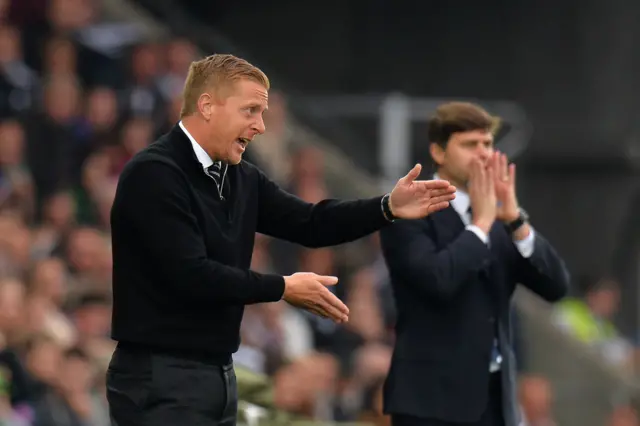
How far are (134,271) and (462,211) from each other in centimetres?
167

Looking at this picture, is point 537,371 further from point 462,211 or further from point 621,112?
point 462,211

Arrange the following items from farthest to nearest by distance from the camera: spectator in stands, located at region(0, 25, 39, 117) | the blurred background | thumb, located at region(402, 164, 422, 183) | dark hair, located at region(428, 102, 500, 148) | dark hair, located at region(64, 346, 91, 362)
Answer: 1. spectator in stands, located at region(0, 25, 39, 117)
2. the blurred background
3. dark hair, located at region(64, 346, 91, 362)
4. dark hair, located at region(428, 102, 500, 148)
5. thumb, located at region(402, 164, 422, 183)

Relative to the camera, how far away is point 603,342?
1399cm

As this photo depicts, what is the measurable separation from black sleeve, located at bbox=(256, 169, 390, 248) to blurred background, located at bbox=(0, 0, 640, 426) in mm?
1346

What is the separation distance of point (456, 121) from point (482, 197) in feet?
1.03

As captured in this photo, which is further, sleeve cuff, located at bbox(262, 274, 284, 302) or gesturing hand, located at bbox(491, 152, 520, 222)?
gesturing hand, located at bbox(491, 152, 520, 222)

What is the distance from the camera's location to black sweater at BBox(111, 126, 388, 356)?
14.9 feet

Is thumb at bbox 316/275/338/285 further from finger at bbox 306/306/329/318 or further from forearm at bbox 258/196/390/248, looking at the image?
forearm at bbox 258/196/390/248

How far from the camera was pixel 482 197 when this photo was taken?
5715 mm

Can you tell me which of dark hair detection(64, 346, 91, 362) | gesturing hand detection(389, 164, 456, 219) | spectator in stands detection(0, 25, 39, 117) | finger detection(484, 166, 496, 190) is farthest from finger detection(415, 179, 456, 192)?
spectator in stands detection(0, 25, 39, 117)

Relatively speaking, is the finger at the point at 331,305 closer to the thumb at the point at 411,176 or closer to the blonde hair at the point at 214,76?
the thumb at the point at 411,176

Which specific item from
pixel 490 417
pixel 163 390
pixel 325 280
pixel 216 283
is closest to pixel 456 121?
pixel 490 417

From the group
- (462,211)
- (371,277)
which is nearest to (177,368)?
(462,211)

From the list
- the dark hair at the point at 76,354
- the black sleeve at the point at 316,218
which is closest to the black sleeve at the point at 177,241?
the black sleeve at the point at 316,218
